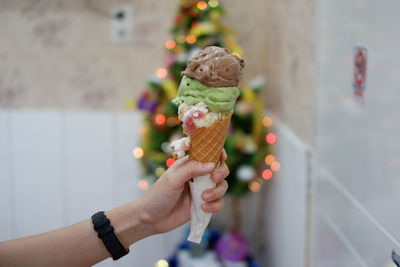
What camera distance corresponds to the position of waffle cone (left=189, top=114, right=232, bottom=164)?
2.92ft

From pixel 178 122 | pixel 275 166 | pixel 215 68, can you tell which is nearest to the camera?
pixel 215 68

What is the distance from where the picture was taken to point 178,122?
2.05 metres

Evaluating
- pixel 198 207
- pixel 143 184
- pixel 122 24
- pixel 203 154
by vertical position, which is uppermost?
pixel 122 24

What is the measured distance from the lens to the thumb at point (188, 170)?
92 centimetres

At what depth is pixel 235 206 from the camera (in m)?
2.31

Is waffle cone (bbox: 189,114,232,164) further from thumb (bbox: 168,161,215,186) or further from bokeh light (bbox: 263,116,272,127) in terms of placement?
bokeh light (bbox: 263,116,272,127)

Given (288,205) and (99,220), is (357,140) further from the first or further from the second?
(288,205)

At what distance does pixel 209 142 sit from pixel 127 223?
299mm

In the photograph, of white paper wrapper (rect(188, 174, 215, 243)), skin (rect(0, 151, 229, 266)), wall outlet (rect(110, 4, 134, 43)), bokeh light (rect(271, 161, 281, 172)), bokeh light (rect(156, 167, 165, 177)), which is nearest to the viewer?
white paper wrapper (rect(188, 174, 215, 243))

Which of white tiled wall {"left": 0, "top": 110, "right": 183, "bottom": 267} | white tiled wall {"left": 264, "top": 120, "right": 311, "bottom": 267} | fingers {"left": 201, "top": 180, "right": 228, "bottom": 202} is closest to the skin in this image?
fingers {"left": 201, "top": 180, "right": 228, "bottom": 202}

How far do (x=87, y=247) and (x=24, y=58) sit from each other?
159 cm

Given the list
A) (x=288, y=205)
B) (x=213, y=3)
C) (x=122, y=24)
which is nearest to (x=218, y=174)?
(x=288, y=205)

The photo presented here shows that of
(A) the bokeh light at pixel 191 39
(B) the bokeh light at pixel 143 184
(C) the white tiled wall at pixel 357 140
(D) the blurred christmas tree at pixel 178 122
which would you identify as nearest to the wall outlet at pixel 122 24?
(D) the blurred christmas tree at pixel 178 122

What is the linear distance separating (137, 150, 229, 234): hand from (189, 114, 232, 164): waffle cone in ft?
0.05
